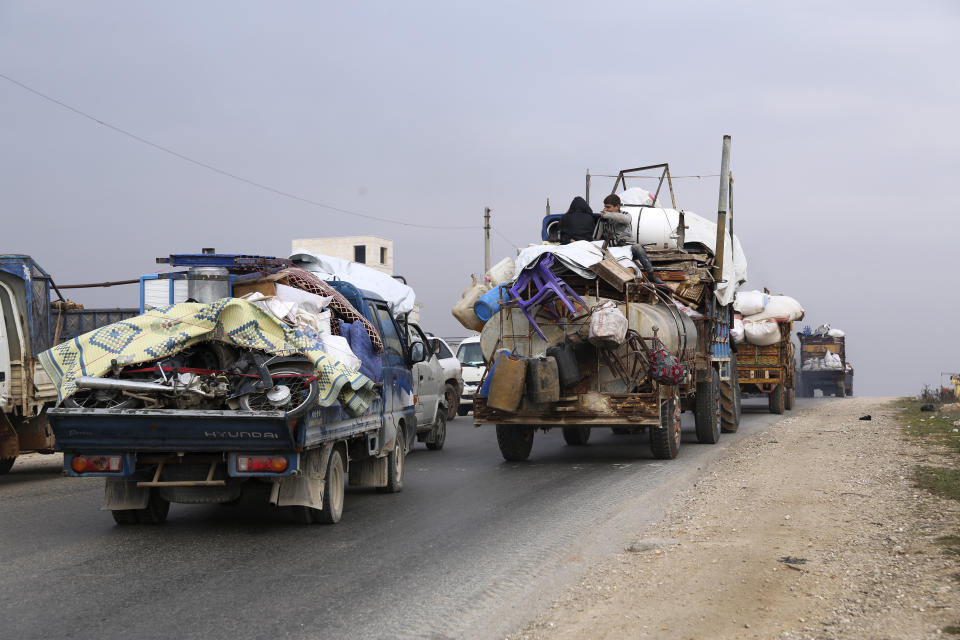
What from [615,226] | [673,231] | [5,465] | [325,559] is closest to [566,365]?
[615,226]

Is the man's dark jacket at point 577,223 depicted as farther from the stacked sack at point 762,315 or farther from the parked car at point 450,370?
the stacked sack at point 762,315

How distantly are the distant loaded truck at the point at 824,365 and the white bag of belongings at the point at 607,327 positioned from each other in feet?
110

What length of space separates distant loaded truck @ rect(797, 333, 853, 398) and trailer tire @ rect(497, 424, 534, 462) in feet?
106

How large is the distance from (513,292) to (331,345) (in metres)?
5.69

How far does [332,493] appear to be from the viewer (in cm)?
933

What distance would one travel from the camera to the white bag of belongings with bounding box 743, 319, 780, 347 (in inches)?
1027

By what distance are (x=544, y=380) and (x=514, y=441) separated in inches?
74.7

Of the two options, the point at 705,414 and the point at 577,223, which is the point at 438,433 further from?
the point at 705,414

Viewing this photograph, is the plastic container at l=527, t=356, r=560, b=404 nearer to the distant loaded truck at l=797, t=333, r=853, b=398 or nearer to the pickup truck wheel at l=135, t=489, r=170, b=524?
the pickup truck wheel at l=135, t=489, r=170, b=524

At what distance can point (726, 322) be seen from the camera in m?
20.2

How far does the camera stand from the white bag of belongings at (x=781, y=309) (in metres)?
26.8

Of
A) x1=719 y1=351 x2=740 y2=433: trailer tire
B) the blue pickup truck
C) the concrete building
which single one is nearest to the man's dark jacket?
x1=719 y1=351 x2=740 y2=433: trailer tire

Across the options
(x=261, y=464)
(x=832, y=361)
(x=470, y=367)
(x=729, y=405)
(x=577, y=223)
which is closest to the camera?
(x=261, y=464)

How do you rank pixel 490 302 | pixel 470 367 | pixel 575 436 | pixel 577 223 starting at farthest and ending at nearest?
1. pixel 470 367
2. pixel 575 436
3. pixel 577 223
4. pixel 490 302
